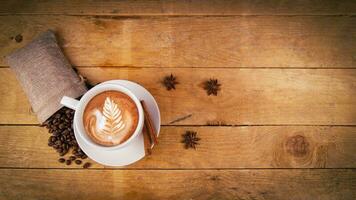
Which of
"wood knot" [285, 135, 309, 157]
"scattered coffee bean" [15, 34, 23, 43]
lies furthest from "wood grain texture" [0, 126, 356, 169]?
"scattered coffee bean" [15, 34, 23, 43]

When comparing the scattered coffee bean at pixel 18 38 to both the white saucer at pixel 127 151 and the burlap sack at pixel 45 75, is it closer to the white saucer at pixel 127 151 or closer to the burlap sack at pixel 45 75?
the burlap sack at pixel 45 75

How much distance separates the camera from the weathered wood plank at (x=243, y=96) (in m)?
1.24

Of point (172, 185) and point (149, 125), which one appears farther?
point (172, 185)

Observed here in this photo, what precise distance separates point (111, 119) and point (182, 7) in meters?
0.59

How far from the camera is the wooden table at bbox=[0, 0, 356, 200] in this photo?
1.20 metres

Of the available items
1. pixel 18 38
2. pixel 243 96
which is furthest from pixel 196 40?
pixel 18 38

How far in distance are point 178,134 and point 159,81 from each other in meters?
0.22

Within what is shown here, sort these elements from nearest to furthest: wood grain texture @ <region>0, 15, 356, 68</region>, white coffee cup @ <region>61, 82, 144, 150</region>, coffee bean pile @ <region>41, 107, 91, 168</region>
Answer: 1. white coffee cup @ <region>61, 82, 144, 150</region>
2. coffee bean pile @ <region>41, 107, 91, 168</region>
3. wood grain texture @ <region>0, 15, 356, 68</region>

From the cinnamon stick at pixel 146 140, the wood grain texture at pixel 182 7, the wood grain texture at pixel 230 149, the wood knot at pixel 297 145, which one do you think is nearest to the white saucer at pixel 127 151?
the cinnamon stick at pixel 146 140

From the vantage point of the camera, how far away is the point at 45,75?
1.23m

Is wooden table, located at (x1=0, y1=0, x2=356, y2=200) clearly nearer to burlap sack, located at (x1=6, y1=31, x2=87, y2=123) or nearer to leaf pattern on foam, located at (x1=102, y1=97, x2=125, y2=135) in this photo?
burlap sack, located at (x1=6, y1=31, x2=87, y2=123)

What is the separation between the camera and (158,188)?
1189 mm

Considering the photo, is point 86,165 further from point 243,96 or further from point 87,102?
point 243,96

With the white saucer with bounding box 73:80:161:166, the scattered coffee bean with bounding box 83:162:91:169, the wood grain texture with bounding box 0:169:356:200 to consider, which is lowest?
the wood grain texture with bounding box 0:169:356:200
